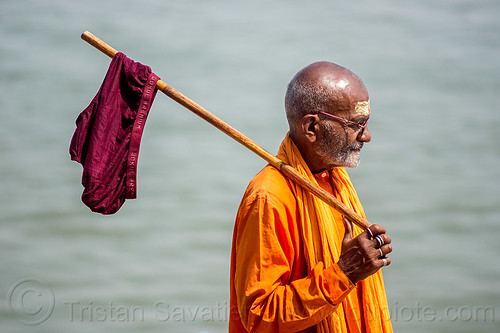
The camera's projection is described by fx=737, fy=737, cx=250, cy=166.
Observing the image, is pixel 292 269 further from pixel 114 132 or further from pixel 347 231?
pixel 114 132

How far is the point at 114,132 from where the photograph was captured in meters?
2.48

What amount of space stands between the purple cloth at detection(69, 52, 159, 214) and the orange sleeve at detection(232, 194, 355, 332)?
0.43 m

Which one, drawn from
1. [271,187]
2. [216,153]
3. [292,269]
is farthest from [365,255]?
[216,153]

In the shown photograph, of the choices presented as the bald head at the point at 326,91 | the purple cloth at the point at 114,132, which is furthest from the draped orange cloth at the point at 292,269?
the purple cloth at the point at 114,132

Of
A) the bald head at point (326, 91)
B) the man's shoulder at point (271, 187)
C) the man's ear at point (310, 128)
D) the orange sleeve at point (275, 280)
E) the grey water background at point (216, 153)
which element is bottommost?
the orange sleeve at point (275, 280)

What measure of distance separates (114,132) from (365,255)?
923 millimetres

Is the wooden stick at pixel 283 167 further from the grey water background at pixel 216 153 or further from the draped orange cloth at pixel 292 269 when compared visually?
the grey water background at pixel 216 153

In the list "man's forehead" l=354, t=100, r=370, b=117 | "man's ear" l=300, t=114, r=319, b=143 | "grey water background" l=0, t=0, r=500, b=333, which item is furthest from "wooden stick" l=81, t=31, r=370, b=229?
"grey water background" l=0, t=0, r=500, b=333

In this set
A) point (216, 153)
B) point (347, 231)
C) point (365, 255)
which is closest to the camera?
point (365, 255)

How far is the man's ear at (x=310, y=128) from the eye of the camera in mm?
2480

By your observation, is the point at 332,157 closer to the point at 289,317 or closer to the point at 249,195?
the point at 249,195

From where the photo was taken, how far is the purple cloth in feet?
7.99

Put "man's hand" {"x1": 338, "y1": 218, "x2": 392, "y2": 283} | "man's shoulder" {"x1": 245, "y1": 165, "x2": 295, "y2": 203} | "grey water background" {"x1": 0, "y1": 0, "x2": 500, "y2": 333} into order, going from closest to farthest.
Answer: "man's hand" {"x1": 338, "y1": 218, "x2": 392, "y2": 283} < "man's shoulder" {"x1": 245, "y1": 165, "x2": 295, "y2": 203} < "grey water background" {"x1": 0, "y1": 0, "x2": 500, "y2": 333}

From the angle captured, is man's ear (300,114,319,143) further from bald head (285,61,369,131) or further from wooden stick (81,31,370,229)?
wooden stick (81,31,370,229)
